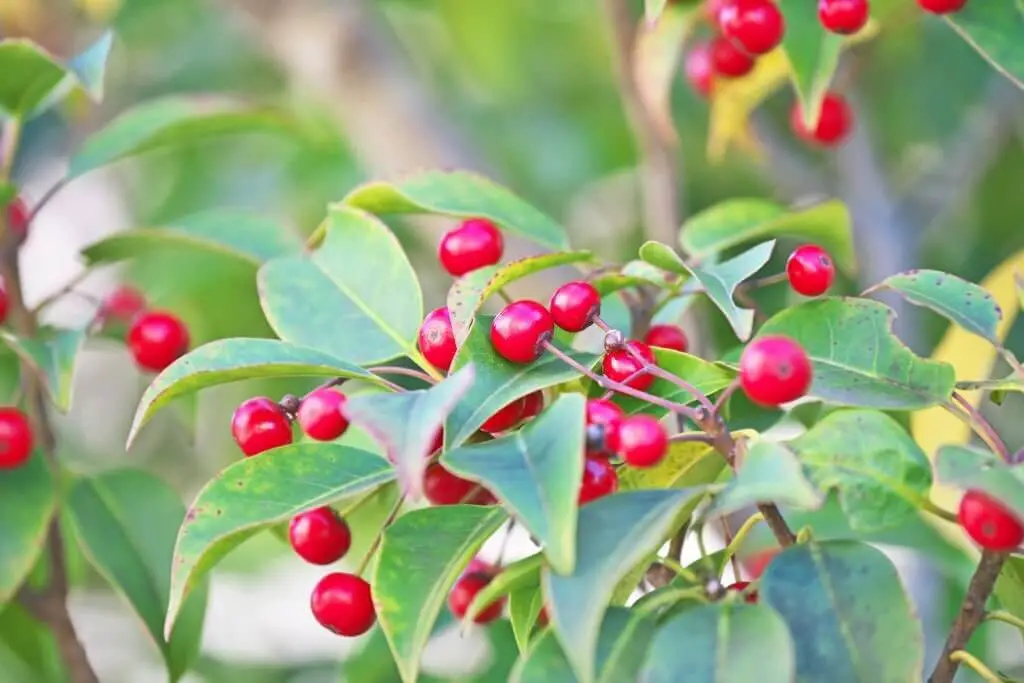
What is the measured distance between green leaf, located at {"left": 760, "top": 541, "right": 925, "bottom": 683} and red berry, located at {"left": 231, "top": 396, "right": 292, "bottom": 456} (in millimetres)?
323

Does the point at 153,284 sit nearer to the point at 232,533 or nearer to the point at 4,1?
the point at 4,1

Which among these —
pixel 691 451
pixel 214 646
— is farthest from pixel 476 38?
pixel 691 451

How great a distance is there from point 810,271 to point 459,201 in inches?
11.2

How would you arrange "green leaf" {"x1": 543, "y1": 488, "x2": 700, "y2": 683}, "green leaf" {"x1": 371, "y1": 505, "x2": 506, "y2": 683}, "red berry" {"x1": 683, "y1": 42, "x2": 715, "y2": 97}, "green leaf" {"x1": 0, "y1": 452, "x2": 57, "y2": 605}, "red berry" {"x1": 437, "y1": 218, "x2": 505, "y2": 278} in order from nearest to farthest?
"green leaf" {"x1": 543, "y1": 488, "x2": 700, "y2": 683}
"green leaf" {"x1": 371, "y1": 505, "x2": 506, "y2": 683}
"red berry" {"x1": 437, "y1": 218, "x2": 505, "y2": 278}
"green leaf" {"x1": 0, "y1": 452, "x2": 57, "y2": 605}
"red berry" {"x1": 683, "y1": 42, "x2": 715, "y2": 97}

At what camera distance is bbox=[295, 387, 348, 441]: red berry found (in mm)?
712

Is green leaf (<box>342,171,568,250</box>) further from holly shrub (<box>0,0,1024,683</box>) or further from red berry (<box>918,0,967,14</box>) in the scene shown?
red berry (<box>918,0,967,14</box>)

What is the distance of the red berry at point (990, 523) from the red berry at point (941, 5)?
474 millimetres

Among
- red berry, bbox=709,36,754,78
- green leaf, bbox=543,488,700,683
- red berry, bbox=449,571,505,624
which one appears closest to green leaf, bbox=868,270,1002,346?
green leaf, bbox=543,488,700,683

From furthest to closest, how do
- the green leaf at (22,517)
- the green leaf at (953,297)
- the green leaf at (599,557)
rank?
the green leaf at (22,517) < the green leaf at (953,297) < the green leaf at (599,557)

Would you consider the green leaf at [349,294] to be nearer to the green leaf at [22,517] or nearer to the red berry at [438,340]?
the red berry at [438,340]

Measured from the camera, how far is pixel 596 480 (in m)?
0.66

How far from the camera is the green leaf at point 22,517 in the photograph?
39.6 inches

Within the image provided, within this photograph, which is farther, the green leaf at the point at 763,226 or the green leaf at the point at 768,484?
the green leaf at the point at 763,226

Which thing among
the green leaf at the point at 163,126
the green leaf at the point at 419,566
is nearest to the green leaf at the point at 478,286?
the green leaf at the point at 419,566
